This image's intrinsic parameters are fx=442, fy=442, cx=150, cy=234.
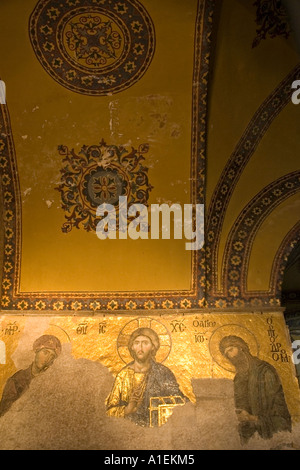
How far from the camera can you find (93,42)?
5188 mm

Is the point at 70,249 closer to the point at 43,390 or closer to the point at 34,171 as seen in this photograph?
the point at 34,171

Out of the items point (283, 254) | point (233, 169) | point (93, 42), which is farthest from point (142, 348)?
point (93, 42)

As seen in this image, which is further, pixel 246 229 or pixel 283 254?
pixel 246 229

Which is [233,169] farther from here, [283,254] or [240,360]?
[240,360]

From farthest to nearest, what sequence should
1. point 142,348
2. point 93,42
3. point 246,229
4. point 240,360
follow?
point 246,229
point 142,348
point 240,360
point 93,42

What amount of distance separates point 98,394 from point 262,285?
8.26 feet

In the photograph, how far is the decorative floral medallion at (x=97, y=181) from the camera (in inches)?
234

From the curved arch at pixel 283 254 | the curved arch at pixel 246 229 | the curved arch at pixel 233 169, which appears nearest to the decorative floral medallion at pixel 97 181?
the curved arch at pixel 233 169

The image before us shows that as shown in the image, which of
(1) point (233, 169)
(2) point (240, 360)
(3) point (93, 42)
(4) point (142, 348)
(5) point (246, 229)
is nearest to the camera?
(3) point (93, 42)

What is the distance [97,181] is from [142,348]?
230 centimetres

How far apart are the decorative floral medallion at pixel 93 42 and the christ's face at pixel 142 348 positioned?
10.4ft

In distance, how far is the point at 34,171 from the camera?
5.95 m

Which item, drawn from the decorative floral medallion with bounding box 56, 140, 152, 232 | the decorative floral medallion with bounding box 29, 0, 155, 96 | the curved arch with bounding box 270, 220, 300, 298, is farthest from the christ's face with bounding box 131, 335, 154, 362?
the decorative floral medallion with bounding box 29, 0, 155, 96

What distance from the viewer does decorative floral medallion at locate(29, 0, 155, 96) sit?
4.93m
